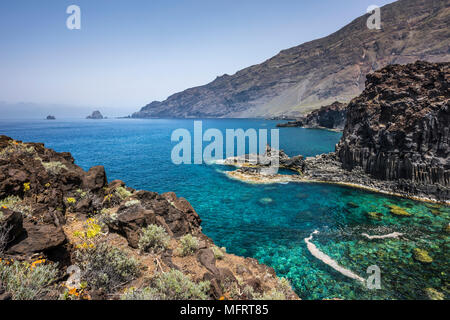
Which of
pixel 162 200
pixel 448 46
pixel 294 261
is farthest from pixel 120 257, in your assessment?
pixel 448 46

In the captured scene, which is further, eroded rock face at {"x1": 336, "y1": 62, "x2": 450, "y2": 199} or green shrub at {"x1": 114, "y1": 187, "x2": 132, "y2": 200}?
eroded rock face at {"x1": 336, "y1": 62, "x2": 450, "y2": 199}

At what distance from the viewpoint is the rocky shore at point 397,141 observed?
96.0 ft

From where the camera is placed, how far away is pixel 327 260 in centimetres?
1747

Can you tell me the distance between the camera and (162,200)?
45.9 ft

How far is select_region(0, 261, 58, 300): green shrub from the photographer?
5.17 metres

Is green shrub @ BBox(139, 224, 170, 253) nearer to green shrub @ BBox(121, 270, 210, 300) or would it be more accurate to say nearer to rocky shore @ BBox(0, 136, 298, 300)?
rocky shore @ BBox(0, 136, 298, 300)

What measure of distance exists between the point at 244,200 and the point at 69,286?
84.2ft

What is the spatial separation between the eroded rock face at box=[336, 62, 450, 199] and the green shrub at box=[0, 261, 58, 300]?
3939 centimetres

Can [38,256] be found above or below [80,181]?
below

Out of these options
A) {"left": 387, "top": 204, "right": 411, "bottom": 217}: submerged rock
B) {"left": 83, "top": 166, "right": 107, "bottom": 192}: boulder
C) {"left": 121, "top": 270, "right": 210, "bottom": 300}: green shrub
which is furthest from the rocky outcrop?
{"left": 121, "top": 270, "right": 210, "bottom": 300}: green shrub

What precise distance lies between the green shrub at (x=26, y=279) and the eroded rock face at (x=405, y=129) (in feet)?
129

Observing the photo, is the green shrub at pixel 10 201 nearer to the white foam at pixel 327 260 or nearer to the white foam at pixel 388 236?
the white foam at pixel 327 260

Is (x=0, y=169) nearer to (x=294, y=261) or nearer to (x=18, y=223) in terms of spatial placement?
(x=18, y=223)

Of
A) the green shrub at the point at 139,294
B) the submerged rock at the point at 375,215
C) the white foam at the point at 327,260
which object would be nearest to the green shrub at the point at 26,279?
the green shrub at the point at 139,294
